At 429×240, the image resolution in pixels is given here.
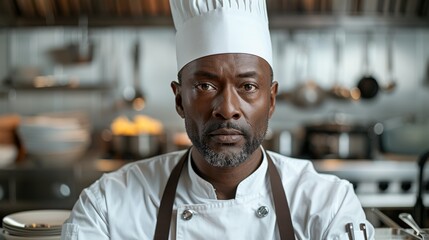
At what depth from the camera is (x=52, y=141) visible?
4.46 metres

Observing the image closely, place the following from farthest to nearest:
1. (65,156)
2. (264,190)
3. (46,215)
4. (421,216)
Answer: (65,156) < (421,216) < (46,215) < (264,190)

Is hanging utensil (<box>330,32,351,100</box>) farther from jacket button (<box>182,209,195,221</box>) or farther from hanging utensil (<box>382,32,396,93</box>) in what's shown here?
jacket button (<box>182,209,195,221</box>)

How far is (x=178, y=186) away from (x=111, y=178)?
20cm

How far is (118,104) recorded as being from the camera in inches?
202

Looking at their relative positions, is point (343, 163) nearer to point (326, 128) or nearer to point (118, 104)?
point (326, 128)

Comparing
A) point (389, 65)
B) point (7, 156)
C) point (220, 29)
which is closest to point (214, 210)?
point (220, 29)

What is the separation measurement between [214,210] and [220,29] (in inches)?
20.3

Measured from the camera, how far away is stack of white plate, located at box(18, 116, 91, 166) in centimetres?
444

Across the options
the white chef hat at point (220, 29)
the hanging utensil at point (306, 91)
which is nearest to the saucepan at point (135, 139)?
the hanging utensil at point (306, 91)

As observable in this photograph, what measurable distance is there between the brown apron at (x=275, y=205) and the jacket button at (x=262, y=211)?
3cm

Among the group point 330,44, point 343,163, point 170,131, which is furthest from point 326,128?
point 170,131

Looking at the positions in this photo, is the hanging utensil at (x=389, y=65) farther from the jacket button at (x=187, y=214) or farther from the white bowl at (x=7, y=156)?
the jacket button at (x=187, y=214)

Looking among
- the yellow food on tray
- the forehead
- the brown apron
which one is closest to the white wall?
the yellow food on tray

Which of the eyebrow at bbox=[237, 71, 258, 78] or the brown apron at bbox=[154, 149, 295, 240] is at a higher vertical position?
the eyebrow at bbox=[237, 71, 258, 78]
